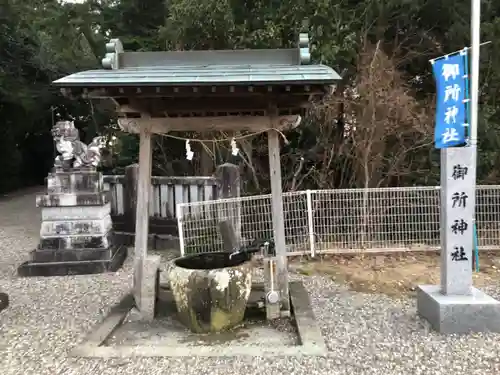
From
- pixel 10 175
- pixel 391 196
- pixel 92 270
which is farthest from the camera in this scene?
pixel 10 175

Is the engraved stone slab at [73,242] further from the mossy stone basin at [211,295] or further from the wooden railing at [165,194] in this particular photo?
the mossy stone basin at [211,295]

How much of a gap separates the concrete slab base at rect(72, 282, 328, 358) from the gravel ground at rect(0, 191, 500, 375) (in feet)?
0.40

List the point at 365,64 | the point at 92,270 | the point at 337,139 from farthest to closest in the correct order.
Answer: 1. the point at 337,139
2. the point at 365,64
3. the point at 92,270

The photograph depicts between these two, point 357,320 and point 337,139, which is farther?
point 337,139

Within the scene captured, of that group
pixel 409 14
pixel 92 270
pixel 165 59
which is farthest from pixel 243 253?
pixel 409 14

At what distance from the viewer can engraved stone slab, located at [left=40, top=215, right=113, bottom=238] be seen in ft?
24.8

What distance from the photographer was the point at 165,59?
17.0ft

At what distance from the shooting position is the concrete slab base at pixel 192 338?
13.4 ft

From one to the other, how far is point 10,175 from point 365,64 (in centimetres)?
1804

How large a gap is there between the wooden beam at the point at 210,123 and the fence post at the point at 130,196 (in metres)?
4.45

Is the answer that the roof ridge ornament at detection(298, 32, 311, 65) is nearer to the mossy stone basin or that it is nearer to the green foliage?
the mossy stone basin

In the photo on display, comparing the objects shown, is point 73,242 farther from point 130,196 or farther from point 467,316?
point 467,316

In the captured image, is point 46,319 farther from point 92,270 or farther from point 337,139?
point 337,139

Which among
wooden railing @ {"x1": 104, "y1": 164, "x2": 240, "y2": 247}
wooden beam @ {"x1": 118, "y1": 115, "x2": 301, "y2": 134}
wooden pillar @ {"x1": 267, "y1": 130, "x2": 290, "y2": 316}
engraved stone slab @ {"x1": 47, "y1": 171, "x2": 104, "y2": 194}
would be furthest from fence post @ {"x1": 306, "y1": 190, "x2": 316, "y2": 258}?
engraved stone slab @ {"x1": 47, "y1": 171, "x2": 104, "y2": 194}
